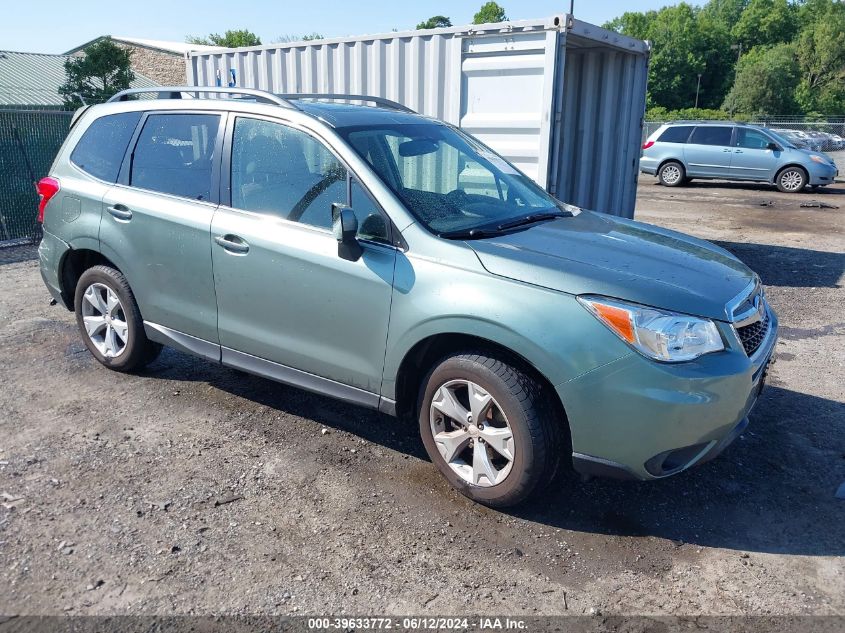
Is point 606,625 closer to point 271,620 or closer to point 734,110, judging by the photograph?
point 271,620

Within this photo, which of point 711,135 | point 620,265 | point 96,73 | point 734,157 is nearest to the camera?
point 620,265

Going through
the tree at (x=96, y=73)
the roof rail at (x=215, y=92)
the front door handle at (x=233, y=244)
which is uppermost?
the tree at (x=96, y=73)

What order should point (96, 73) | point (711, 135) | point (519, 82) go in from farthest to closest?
point (96, 73), point (711, 135), point (519, 82)

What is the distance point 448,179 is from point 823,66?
83067 mm

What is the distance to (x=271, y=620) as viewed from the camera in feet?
9.09

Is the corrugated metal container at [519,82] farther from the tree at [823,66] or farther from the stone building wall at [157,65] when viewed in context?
the tree at [823,66]

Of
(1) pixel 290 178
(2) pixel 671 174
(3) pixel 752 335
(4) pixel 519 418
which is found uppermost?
(1) pixel 290 178

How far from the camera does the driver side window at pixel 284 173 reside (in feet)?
12.6

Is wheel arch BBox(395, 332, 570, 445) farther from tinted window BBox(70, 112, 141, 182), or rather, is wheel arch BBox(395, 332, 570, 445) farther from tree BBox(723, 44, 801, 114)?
tree BBox(723, 44, 801, 114)

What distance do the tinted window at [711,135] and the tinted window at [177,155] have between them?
1744 cm

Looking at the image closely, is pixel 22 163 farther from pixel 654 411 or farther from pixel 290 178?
pixel 654 411

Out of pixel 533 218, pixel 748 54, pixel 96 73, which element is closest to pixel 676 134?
pixel 533 218

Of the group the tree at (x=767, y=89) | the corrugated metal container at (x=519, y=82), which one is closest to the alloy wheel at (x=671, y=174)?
the corrugated metal container at (x=519, y=82)

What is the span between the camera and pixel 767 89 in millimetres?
65812
